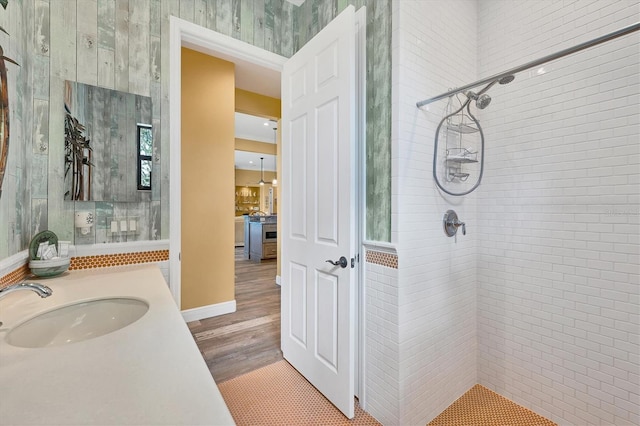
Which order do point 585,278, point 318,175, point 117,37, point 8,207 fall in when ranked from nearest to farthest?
point 8,207, point 585,278, point 117,37, point 318,175

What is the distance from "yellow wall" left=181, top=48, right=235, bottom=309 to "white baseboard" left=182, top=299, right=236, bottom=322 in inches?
1.7

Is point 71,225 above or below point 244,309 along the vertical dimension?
above

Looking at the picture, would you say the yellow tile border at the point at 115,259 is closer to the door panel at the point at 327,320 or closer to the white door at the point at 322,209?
Result: the white door at the point at 322,209

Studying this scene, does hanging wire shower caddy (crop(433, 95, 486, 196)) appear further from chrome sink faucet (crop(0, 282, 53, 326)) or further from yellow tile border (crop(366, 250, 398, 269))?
chrome sink faucet (crop(0, 282, 53, 326))

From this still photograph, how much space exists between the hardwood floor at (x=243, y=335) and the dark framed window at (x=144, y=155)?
1.44 m

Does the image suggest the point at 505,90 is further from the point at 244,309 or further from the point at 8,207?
the point at 244,309

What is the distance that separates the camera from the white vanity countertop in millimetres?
484

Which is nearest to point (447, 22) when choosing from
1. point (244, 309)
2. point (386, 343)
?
point (386, 343)

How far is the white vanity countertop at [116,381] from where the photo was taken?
19.1 inches

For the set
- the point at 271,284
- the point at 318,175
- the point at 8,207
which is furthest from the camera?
the point at 271,284

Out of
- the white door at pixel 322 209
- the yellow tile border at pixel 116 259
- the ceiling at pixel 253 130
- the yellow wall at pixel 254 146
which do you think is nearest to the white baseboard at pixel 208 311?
the white door at pixel 322 209

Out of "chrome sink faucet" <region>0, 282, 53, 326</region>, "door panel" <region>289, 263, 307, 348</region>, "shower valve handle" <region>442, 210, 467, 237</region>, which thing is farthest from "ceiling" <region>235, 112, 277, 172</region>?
"chrome sink faucet" <region>0, 282, 53, 326</region>

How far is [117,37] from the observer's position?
166 cm

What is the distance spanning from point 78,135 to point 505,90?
268 cm
